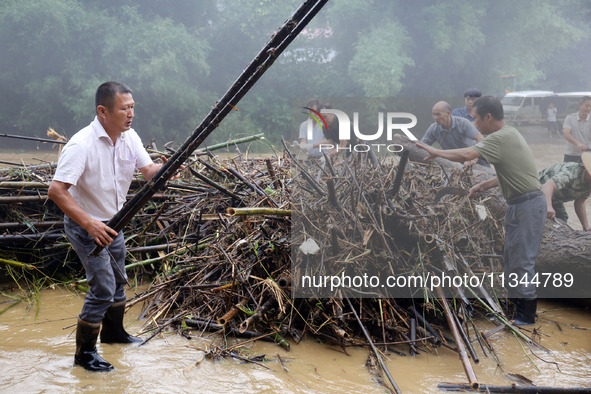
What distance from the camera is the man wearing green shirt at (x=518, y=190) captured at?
4.34 metres

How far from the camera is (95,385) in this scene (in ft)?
10.5

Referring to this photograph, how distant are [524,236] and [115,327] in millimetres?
3309

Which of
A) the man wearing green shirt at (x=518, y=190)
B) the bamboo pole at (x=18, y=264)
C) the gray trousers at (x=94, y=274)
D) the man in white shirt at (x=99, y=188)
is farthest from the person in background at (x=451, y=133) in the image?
the bamboo pole at (x=18, y=264)

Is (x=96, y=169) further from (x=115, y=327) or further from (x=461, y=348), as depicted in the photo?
(x=461, y=348)

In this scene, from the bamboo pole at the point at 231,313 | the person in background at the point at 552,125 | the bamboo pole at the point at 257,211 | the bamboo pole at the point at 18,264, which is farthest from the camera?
the person in background at the point at 552,125

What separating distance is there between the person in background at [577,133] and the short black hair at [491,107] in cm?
74

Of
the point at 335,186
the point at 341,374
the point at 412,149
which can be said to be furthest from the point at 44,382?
the point at 412,149

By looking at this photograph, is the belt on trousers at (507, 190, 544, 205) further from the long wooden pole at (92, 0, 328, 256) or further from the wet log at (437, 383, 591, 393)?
the long wooden pole at (92, 0, 328, 256)

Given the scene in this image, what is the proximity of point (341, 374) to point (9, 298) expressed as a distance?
135 inches

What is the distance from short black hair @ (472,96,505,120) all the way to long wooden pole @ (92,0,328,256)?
91.7 inches

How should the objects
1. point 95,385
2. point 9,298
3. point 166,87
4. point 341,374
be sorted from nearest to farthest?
point 95,385, point 341,374, point 9,298, point 166,87

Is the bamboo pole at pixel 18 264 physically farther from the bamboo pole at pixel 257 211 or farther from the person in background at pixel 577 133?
the person in background at pixel 577 133

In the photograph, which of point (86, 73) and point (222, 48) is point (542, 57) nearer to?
point (222, 48)

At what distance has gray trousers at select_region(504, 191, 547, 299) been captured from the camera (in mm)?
4387
